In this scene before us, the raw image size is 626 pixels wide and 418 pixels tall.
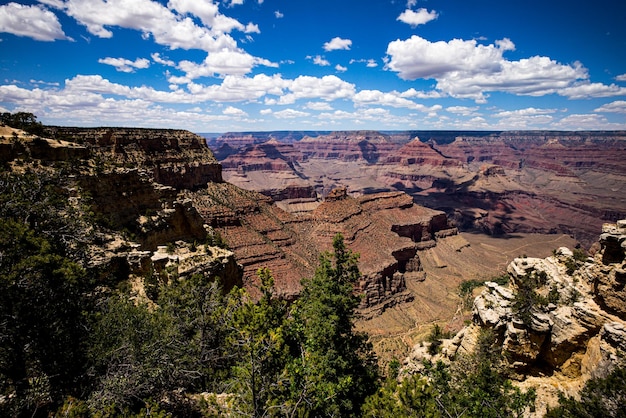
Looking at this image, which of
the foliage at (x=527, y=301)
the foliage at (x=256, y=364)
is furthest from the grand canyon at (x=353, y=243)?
the foliage at (x=256, y=364)

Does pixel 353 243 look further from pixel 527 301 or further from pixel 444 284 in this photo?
pixel 527 301

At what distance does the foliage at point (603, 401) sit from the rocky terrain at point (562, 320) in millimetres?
2014

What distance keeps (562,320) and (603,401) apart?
19.5 feet

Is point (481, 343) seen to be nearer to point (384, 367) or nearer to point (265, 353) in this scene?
point (265, 353)

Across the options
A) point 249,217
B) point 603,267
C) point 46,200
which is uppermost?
point 46,200

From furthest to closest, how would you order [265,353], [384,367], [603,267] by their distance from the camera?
1. [384,367]
2. [603,267]
3. [265,353]

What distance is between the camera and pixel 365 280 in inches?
2446

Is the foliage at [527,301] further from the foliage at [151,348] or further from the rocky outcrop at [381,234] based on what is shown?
Result: the rocky outcrop at [381,234]

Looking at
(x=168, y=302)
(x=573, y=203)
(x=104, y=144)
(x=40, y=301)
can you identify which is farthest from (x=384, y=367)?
(x=573, y=203)

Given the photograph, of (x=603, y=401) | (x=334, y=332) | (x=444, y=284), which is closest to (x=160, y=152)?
(x=334, y=332)

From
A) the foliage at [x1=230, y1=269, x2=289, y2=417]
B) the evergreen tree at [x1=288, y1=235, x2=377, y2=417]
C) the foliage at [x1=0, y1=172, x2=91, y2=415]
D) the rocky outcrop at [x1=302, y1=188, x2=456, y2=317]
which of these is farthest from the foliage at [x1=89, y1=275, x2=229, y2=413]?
the rocky outcrop at [x1=302, y1=188, x2=456, y2=317]

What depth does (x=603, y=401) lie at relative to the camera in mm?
12375

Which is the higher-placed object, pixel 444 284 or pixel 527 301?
pixel 527 301

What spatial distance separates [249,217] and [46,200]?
4777 cm
